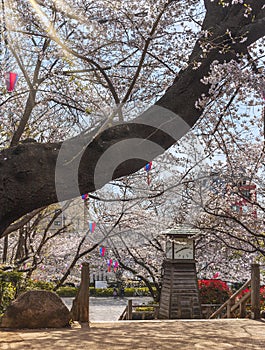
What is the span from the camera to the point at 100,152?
3260 mm

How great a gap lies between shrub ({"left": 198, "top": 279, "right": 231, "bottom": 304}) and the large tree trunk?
11.5 metres

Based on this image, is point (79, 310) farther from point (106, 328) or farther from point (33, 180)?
point (33, 180)

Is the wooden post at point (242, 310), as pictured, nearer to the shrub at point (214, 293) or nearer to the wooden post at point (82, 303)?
the wooden post at point (82, 303)

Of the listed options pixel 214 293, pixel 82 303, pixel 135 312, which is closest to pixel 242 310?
pixel 82 303

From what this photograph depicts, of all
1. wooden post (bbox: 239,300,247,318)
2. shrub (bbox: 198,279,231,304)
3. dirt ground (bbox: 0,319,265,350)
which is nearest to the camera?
dirt ground (bbox: 0,319,265,350)

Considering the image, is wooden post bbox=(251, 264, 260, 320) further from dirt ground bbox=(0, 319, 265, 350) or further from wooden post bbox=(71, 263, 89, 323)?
wooden post bbox=(71, 263, 89, 323)

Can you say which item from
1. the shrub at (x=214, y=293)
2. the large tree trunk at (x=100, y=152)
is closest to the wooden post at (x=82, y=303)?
the large tree trunk at (x=100, y=152)

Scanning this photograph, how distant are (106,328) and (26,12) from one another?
4946 millimetres

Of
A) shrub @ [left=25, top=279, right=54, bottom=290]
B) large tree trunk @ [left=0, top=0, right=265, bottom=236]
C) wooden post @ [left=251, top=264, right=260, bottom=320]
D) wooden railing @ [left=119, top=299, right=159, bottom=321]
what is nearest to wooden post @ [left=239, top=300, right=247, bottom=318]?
wooden post @ [left=251, top=264, right=260, bottom=320]

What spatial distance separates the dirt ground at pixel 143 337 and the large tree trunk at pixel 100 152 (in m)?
2.39

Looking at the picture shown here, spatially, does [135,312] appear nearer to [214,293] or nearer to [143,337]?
[214,293]

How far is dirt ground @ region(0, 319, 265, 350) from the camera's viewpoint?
4.88 m

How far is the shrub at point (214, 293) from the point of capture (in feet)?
45.4

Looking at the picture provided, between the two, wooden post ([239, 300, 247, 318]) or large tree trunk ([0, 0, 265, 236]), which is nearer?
large tree trunk ([0, 0, 265, 236])
